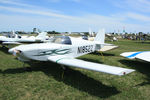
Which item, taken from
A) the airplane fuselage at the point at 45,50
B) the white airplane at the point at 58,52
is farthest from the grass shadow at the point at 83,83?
the airplane fuselage at the point at 45,50

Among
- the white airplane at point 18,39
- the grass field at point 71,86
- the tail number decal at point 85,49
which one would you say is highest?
the white airplane at point 18,39

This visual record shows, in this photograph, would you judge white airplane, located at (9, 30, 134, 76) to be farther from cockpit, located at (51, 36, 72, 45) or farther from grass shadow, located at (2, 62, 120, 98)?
grass shadow, located at (2, 62, 120, 98)

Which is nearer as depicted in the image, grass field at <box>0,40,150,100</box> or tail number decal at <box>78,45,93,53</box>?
grass field at <box>0,40,150,100</box>

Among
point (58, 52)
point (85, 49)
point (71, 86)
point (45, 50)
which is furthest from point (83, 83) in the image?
point (85, 49)

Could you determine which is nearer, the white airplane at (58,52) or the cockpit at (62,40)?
the white airplane at (58,52)

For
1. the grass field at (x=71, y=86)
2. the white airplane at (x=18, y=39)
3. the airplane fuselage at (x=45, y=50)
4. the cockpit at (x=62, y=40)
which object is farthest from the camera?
the white airplane at (x=18, y=39)

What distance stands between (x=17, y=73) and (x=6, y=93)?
1848 millimetres

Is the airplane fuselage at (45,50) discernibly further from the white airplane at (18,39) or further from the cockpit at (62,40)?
the white airplane at (18,39)

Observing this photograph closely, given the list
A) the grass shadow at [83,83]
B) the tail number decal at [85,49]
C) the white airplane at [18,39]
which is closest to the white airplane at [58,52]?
the tail number decal at [85,49]

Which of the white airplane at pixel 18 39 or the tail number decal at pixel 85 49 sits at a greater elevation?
the white airplane at pixel 18 39

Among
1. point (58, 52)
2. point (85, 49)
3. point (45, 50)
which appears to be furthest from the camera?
point (85, 49)

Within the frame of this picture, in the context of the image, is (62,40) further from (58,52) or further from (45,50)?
(45,50)

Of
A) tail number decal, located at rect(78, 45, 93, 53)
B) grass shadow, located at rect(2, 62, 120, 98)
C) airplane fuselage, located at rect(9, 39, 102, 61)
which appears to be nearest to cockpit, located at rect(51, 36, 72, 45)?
airplane fuselage, located at rect(9, 39, 102, 61)

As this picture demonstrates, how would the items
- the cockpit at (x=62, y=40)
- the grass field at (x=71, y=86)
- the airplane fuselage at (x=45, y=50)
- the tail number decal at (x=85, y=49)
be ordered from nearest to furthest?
the grass field at (x=71, y=86), the airplane fuselage at (x=45, y=50), the cockpit at (x=62, y=40), the tail number decal at (x=85, y=49)
